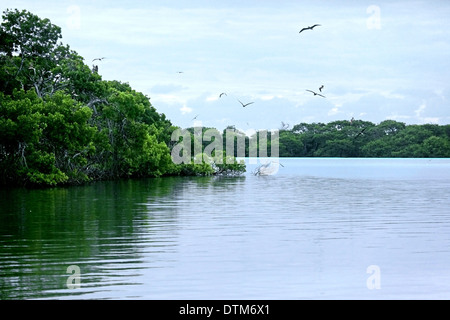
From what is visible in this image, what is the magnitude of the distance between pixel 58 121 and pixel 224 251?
25.8 meters

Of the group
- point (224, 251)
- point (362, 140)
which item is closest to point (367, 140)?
point (362, 140)

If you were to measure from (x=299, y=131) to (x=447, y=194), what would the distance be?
98269mm

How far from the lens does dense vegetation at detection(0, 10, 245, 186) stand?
122 ft

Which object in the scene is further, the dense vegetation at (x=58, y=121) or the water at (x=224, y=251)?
the dense vegetation at (x=58, y=121)

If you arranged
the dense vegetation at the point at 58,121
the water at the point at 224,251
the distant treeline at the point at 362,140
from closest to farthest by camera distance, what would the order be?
the water at the point at 224,251, the dense vegetation at the point at 58,121, the distant treeline at the point at 362,140

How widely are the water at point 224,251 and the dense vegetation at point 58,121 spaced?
37.7 ft

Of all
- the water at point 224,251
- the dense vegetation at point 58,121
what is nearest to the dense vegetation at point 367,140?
the dense vegetation at point 58,121

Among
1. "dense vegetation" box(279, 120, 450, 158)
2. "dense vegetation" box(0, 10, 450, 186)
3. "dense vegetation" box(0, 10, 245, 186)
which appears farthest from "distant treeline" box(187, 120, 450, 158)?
"dense vegetation" box(0, 10, 245, 186)

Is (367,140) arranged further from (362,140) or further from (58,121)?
(58,121)

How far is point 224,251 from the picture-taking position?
1441 centimetres

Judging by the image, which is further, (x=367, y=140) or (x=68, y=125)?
(x=367, y=140)

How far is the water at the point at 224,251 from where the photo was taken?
10.7 metres

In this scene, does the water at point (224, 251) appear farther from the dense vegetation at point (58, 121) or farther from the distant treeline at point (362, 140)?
the distant treeline at point (362, 140)
